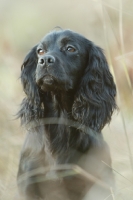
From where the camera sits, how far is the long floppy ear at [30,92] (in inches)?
179

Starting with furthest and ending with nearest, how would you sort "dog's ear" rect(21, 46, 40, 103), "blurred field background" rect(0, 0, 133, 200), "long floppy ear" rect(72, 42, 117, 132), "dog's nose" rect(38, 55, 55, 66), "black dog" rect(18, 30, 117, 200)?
1. "dog's ear" rect(21, 46, 40, 103)
2. "long floppy ear" rect(72, 42, 117, 132)
3. "black dog" rect(18, 30, 117, 200)
4. "blurred field background" rect(0, 0, 133, 200)
5. "dog's nose" rect(38, 55, 55, 66)

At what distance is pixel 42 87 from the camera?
167 inches

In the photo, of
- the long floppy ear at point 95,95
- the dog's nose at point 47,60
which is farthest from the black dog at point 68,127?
the dog's nose at point 47,60

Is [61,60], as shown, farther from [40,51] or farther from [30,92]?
[30,92]

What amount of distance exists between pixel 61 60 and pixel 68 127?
0.56 m

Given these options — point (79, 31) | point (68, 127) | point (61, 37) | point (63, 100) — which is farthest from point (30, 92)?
point (79, 31)

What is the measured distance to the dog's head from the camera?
4.17 meters

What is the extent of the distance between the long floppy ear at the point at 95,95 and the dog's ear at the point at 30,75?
1.13 feet

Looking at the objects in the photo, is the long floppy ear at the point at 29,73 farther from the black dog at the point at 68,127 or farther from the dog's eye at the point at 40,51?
the dog's eye at the point at 40,51

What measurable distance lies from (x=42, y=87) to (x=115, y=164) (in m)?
0.78

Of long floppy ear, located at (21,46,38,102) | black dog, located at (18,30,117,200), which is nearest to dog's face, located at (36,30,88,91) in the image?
black dog, located at (18,30,117,200)

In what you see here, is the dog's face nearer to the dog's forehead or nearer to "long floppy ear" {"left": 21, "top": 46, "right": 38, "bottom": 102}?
the dog's forehead

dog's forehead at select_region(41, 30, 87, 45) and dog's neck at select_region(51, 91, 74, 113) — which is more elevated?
dog's forehead at select_region(41, 30, 87, 45)

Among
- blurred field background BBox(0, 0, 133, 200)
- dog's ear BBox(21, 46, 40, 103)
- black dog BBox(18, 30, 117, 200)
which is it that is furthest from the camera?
dog's ear BBox(21, 46, 40, 103)
